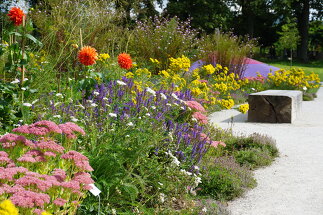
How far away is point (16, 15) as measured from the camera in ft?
13.1

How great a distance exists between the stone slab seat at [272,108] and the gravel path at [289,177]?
0.89ft

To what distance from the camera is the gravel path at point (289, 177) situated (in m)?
3.73

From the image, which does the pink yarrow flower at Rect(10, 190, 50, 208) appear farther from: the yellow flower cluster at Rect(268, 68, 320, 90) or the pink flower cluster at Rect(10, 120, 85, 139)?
the yellow flower cluster at Rect(268, 68, 320, 90)

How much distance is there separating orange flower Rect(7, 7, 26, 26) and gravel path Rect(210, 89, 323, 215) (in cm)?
259

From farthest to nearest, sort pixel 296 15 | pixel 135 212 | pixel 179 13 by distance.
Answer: pixel 296 15
pixel 179 13
pixel 135 212

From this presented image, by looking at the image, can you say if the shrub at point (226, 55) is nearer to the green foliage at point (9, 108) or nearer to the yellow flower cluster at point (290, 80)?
the yellow flower cluster at point (290, 80)

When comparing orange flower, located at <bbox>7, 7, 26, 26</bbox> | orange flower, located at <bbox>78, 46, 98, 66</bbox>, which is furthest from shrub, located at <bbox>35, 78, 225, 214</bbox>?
orange flower, located at <bbox>7, 7, 26, 26</bbox>

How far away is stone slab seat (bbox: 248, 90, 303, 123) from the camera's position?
7.81 meters

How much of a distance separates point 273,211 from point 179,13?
31140mm

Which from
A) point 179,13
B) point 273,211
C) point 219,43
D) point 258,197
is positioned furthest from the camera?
point 179,13

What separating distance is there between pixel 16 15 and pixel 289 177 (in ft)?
10.6

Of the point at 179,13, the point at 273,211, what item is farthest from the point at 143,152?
the point at 179,13

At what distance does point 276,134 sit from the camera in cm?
682

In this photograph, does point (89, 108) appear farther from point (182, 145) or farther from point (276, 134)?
point (276, 134)
